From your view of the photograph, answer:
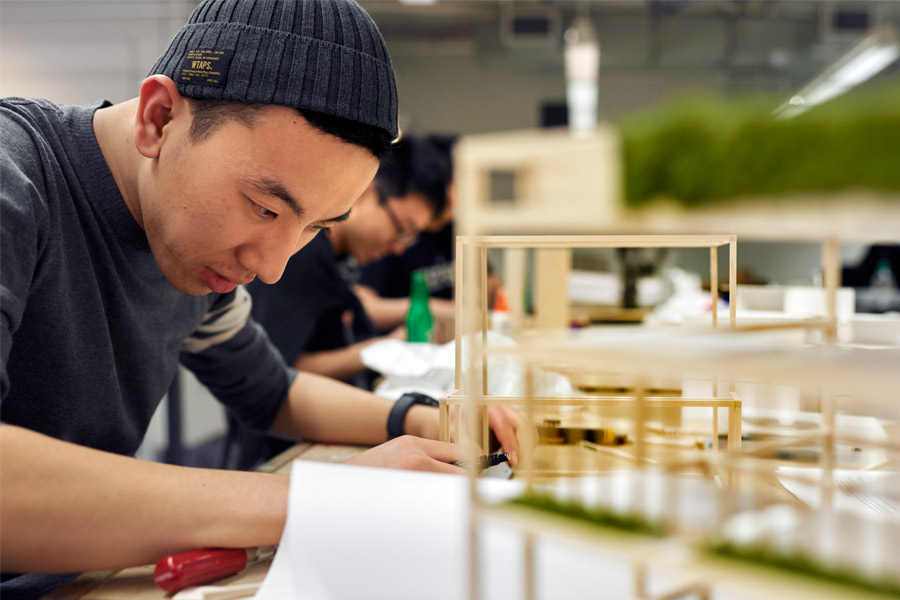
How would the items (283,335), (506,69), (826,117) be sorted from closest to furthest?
(826,117)
(283,335)
(506,69)

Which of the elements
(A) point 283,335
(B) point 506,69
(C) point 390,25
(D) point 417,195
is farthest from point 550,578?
(B) point 506,69

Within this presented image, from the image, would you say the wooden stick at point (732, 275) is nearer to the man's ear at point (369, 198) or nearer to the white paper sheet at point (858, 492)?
the white paper sheet at point (858, 492)

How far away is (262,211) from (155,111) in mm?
190

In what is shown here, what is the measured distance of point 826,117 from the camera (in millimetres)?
327

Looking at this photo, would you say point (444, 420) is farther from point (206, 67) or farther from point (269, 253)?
point (206, 67)

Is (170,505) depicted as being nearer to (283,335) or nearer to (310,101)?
(310,101)

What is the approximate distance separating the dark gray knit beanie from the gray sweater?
173mm

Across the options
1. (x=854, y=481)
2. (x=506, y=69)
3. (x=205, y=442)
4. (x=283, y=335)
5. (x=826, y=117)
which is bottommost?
(x=205, y=442)

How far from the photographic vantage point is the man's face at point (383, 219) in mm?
2250

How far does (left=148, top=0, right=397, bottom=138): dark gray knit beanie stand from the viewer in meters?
0.78

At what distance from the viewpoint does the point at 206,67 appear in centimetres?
79

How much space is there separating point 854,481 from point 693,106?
682mm

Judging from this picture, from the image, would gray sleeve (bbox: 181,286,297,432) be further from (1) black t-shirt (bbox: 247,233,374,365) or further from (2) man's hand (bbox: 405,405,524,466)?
(1) black t-shirt (bbox: 247,233,374,365)

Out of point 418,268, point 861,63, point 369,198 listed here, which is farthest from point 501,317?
point 861,63
